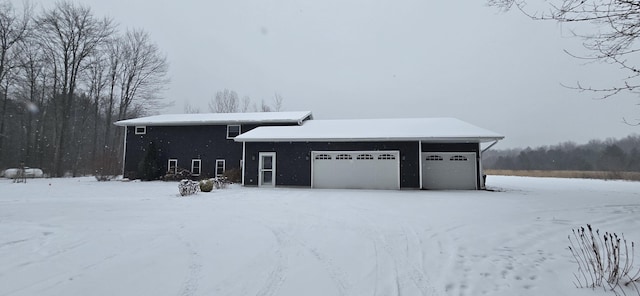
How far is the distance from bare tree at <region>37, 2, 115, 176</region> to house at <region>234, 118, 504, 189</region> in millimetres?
17297

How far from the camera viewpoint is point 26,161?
2277cm

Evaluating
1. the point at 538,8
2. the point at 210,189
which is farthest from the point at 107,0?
the point at 538,8

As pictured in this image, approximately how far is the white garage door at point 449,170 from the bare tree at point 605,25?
369 inches

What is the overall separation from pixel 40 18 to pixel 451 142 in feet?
93.0

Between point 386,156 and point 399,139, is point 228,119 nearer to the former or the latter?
point 386,156

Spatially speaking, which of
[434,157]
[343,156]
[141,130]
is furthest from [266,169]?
[141,130]

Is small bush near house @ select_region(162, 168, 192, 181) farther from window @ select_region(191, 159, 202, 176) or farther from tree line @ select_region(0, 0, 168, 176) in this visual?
tree line @ select_region(0, 0, 168, 176)

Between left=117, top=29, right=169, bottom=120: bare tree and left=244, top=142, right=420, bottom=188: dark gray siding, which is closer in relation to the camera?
left=244, top=142, right=420, bottom=188: dark gray siding

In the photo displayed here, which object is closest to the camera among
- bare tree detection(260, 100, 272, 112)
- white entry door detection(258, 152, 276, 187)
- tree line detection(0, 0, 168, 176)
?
white entry door detection(258, 152, 276, 187)

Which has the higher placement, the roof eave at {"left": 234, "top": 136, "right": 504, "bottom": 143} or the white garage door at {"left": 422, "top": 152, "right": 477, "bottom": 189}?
the roof eave at {"left": 234, "top": 136, "right": 504, "bottom": 143}

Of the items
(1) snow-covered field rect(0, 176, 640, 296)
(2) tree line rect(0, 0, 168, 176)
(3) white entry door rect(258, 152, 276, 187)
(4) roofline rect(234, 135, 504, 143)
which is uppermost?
(2) tree line rect(0, 0, 168, 176)

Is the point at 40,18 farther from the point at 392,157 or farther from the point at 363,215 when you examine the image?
the point at 363,215

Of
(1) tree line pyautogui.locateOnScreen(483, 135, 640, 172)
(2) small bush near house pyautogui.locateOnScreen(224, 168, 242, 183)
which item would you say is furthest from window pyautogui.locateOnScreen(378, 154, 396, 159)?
(1) tree line pyautogui.locateOnScreen(483, 135, 640, 172)

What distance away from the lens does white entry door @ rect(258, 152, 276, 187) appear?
14828 millimetres
